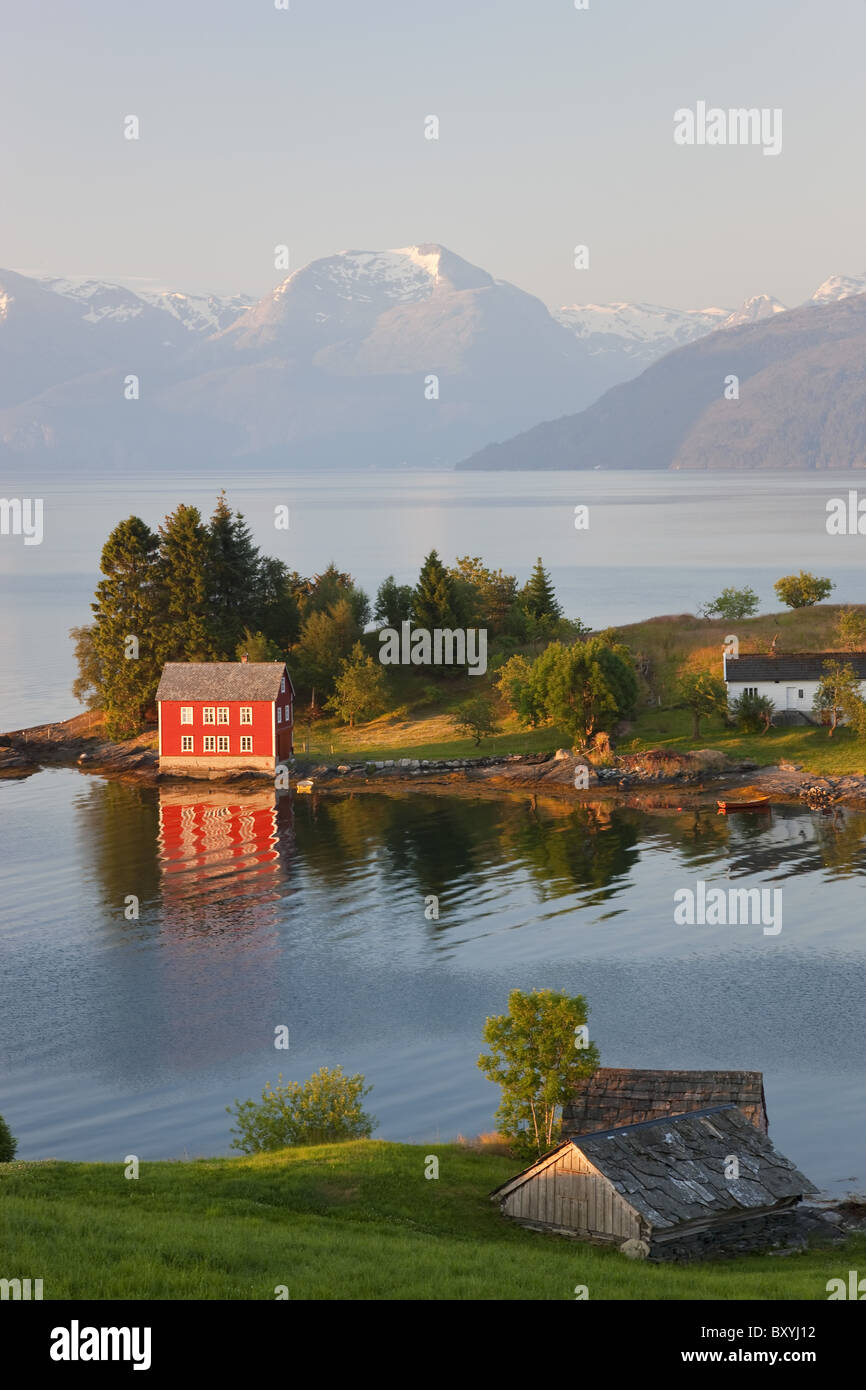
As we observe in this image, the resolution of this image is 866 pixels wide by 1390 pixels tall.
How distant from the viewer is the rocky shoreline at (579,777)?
77.2 meters

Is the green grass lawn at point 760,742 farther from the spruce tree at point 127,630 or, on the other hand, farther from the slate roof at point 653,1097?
the slate roof at point 653,1097

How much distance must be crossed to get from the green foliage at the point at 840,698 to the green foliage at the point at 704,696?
5.39 metres

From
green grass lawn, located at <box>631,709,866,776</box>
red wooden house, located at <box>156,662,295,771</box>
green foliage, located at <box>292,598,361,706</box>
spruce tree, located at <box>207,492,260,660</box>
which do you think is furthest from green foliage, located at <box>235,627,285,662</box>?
green grass lawn, located at <box>631,709,866,776</box>

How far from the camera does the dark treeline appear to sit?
97750 mm

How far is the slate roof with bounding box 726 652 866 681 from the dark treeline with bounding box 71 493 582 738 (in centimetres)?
1582

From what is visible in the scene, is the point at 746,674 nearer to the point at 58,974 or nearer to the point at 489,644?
the point at 489,644

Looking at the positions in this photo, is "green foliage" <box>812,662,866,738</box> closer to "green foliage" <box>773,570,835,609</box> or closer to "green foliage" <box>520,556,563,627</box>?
"green foliage" <box>773,570,835,609</box>

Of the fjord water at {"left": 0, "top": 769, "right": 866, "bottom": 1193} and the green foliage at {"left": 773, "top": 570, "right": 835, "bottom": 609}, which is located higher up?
the green foliage at {"left": 773, "top": 570, "right": 835, "bottom": 609}

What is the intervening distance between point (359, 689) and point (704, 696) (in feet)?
74.6

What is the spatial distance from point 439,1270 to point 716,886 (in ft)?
127

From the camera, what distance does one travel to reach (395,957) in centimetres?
5184

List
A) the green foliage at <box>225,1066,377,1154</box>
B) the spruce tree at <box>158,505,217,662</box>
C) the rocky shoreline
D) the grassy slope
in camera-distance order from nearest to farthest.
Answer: the green foliage at <box>225,1066,377,1154</box> → the rocky shoreline → the grassy slope → the spruce tree at <box>158,505,217,662</box>

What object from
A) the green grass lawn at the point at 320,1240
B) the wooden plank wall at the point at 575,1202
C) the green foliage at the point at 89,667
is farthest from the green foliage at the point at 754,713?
the wooden plank wall at the point at 575,1202
